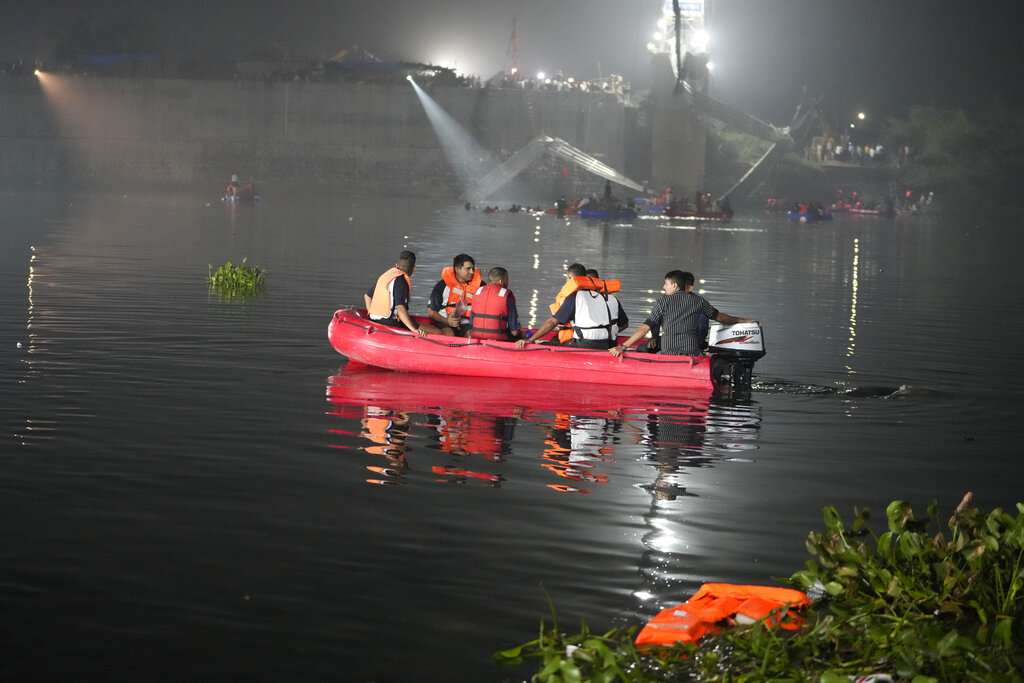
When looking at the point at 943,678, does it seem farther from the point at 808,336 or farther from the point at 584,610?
the point at 808,336

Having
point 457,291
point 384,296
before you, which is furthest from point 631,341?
point 384,296

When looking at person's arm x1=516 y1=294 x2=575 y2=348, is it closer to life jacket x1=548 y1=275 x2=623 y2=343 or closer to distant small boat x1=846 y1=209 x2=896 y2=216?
life jacket x1=548 y1=275 x2=623 y2=343

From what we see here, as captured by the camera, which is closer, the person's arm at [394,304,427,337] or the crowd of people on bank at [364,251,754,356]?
the crowd of people on bank at [364,251,754,356]

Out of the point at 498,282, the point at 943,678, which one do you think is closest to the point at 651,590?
the point at 943,678

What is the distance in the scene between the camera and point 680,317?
11766 mm

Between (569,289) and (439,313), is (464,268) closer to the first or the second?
(439,313)

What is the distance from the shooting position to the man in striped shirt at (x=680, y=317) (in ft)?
38.5

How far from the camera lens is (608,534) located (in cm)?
715

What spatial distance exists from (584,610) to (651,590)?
1.44 ft

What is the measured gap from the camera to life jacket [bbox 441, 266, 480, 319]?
13078mm

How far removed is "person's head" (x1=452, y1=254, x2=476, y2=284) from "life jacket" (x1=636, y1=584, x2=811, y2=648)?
705cm

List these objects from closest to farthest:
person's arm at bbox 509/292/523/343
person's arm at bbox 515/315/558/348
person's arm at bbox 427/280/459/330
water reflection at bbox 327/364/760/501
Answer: water reflection at bbox 327/364/760/501 < person's arm at bbox 515/315/558/348 < person's arm at bbox 509/292/523/343 < person's arm at bbox 427/280/459/330

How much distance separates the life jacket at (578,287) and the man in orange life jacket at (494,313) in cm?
42

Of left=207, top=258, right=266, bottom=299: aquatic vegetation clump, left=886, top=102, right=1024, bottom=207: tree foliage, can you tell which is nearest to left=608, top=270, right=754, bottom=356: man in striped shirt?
left=207, top=258, right=266, bottom=299: aquatic vegetation clump
